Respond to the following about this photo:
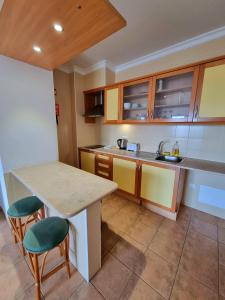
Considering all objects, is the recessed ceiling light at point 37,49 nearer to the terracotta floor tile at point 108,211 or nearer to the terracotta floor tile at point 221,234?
the terracotta floor tile at point 108,211

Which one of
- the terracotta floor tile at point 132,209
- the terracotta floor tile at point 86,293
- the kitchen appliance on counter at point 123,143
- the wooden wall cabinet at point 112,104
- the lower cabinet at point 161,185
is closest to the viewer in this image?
the terracotta floor tile at point 86,293

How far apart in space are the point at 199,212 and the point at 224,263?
0.87 metres

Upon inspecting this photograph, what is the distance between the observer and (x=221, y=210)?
204 centimetres

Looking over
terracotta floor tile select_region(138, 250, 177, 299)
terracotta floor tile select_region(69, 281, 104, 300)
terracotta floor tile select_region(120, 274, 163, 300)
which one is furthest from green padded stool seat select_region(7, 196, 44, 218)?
terracotta floor tile select_region(138, 250, 177, 299)

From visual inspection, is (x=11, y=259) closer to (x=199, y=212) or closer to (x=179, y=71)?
(x=199, y=212)

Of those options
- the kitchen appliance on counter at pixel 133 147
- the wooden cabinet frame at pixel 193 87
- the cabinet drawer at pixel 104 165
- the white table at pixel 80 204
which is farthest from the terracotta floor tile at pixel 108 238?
the wooden cabinet frame at pixel 193 87

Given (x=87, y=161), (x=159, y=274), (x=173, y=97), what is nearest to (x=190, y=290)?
(x=159, y=274)

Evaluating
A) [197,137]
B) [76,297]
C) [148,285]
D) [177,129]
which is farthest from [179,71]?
[76,297]

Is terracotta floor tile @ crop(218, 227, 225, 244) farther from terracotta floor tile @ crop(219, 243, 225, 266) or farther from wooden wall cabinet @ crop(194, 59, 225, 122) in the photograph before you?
wooden wall cabinet @ crop(194, 59, 225, 122)

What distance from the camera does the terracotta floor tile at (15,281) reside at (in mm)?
1114

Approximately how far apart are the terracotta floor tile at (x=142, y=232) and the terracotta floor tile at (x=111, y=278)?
392mm

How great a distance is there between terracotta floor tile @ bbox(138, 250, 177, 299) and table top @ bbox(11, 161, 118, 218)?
902mm

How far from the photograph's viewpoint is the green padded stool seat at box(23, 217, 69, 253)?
0.96 metres

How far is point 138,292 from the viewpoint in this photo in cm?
113
